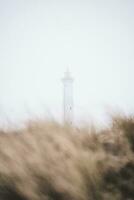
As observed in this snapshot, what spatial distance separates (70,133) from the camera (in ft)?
7.95

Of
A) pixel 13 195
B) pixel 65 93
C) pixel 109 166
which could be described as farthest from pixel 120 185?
pixel 65 93

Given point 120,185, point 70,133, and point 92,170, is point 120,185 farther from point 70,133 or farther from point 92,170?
point 70,133

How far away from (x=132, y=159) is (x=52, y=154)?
56cm

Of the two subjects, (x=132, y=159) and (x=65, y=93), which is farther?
(x=65, y=93)

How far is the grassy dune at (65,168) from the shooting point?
1.75 m

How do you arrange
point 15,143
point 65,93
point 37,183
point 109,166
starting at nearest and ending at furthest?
point 37,183 < point 109,166 < point 15,143 < point 65,93

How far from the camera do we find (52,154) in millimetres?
2012

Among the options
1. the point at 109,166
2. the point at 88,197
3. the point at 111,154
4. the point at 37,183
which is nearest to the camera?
the point at 88,197

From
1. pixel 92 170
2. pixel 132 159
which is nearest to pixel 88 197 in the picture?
pixel 92 170

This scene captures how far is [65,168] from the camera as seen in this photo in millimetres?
1859

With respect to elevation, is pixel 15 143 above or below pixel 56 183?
above

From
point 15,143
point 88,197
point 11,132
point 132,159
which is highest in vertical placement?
point 11,132

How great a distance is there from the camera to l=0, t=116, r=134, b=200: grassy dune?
5.73ft

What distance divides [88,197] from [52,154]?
1.42ft
